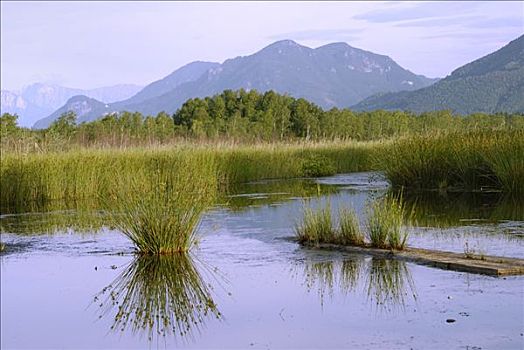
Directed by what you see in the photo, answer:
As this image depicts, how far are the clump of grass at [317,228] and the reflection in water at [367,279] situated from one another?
4.24 ft

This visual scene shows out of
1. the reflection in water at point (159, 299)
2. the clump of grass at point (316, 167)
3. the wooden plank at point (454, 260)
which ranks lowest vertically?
the reflection in water at point (159, 299)

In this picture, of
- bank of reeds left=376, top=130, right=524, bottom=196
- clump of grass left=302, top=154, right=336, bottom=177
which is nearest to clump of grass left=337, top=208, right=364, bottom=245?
bank of reeds left=376, top=130, right=524, bottom=196

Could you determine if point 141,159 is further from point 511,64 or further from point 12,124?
point 511,64

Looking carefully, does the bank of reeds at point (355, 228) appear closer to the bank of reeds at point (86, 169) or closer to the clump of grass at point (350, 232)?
the clump of grass at point (350, 232)

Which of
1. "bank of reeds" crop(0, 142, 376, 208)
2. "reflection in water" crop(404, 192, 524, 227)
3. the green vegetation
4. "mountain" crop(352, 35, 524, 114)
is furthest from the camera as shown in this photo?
"mountain" crop(352, 35, 524, 114)

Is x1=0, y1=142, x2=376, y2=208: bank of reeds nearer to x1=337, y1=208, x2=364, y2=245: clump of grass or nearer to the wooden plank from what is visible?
x1=337, y1=208, x2=364, y2=245: clump of grass

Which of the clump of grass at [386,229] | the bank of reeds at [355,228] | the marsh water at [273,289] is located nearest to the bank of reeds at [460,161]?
the marsh water at [273,289]

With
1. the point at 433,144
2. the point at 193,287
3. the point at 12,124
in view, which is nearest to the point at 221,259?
the point at 193,287

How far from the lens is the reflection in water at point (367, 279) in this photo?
8.13m

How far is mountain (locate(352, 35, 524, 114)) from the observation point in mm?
70125

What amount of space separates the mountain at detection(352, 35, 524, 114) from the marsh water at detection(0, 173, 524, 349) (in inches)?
2042

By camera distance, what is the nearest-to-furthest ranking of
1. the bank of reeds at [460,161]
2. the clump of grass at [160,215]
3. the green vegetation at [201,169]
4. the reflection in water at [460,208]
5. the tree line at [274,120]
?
1. the clump of grass at [160,215]
2. the green vegetation at [201,169]
3. the reflection in water at [460,208]
4. the bank of reeds at [460,161]
5. the tree line at [274,120]

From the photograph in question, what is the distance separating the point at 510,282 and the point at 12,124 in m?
31.8

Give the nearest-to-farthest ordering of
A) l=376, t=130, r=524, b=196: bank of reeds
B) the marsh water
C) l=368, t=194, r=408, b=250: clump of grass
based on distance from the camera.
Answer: the marsh water → l=368, t=194, r=408, b=250: clump of grass → l=376, t=130, r=524, b=196: bank of reeds
